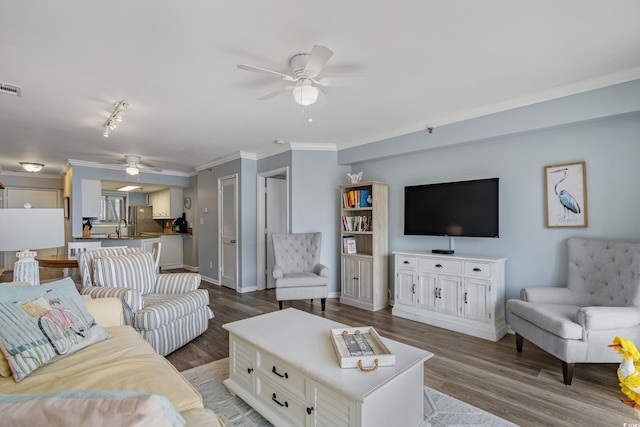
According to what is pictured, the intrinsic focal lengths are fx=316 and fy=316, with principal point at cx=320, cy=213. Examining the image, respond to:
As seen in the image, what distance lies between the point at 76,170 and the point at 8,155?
0.95 metres

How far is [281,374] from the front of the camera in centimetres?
181

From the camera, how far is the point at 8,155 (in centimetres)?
545

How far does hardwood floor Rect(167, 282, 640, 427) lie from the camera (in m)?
1.98

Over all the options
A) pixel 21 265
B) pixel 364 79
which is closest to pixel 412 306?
pixel 364 79

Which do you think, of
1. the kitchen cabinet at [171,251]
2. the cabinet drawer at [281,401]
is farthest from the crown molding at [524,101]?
the kitchen cabinet at [171,251]

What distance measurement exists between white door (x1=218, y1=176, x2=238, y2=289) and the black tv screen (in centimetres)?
305

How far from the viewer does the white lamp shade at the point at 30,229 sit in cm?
221

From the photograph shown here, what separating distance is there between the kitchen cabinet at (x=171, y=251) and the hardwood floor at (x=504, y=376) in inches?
185

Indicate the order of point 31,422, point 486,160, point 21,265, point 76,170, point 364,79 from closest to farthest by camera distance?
point 31,422 < point 21,265 < point 364,79 < point 486,160 < point 76,170

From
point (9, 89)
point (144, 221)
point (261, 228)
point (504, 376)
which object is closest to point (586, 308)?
point (504, 376)

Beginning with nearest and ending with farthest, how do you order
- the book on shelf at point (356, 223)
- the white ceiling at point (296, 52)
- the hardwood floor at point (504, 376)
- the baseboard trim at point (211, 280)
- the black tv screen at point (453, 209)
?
the white ceiling at point (296, 52), the hardwood floor at point (504, 376), the black tv screen at point (453, 209), the book on shelf at point (356, 223), the baseboard trim at point (211, 280)

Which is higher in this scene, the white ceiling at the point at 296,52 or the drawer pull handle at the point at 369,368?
the white ceiling at the point at 296,52

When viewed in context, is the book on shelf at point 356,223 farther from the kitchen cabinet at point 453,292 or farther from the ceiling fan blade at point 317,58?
the ceiling fan blade at point 317,58

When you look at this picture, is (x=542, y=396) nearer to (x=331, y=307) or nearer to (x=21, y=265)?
(x=331, y=307)
